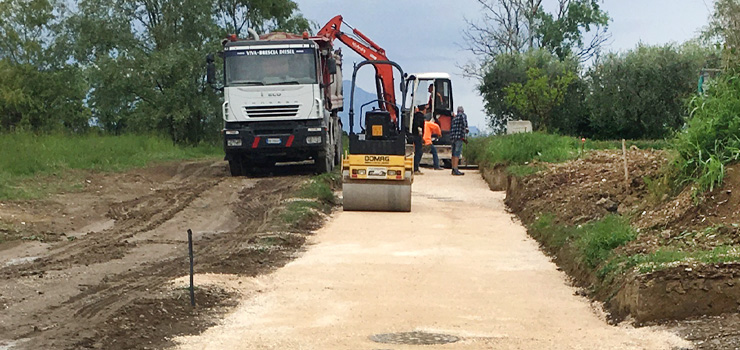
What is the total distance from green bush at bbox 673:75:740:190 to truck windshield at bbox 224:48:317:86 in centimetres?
1303

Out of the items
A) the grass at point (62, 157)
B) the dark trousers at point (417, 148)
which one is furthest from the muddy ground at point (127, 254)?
the dark trousers at point (417, 148)

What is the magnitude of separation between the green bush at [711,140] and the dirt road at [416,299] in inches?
84.1

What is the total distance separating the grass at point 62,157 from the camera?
2158cm

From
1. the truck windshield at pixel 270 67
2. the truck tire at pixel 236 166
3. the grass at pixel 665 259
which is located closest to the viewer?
the grass at pixel 665 259

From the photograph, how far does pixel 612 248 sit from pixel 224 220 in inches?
330

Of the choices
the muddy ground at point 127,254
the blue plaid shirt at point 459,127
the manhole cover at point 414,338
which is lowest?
the manhole cover at point 414,338

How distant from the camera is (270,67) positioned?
25250mm

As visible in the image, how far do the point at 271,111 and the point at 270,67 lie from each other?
3.57ft

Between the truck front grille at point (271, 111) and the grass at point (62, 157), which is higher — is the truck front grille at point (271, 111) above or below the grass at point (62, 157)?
above

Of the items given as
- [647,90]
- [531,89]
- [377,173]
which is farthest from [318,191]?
[647,90]

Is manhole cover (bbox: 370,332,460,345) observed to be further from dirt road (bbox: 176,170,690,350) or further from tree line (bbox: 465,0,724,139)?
tree line (bbox: 465,0,724,139)

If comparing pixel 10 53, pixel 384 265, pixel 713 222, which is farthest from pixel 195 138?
Answer: pixel 713 222

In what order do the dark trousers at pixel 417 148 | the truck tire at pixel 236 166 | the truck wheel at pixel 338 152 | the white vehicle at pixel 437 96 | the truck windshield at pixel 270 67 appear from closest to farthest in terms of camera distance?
the truck windshield at pixel 270 67
the truck tire at pixel 236 166
the dark trousers at pixel 417 148
the truck wheel at pixel 338 152
the white vehicle at pixel 437 96

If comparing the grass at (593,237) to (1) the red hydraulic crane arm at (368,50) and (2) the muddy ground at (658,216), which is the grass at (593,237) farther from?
(1) the red hydraulic crane arm at (368,50)
